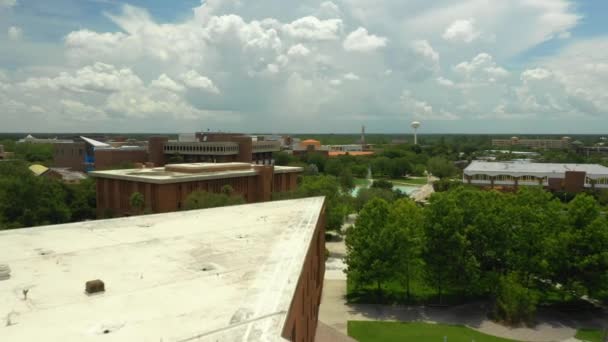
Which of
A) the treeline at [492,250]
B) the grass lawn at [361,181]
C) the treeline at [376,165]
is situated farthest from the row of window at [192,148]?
the treeline at [492,250]

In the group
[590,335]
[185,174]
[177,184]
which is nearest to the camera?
[590,335]

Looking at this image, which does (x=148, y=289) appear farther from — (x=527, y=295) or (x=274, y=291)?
(x=527, y=295)

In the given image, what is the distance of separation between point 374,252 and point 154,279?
16350mm

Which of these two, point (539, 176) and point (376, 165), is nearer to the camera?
point (539, 176)

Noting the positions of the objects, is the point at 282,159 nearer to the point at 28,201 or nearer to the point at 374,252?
the point at 28,201

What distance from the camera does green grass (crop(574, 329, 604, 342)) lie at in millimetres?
24359

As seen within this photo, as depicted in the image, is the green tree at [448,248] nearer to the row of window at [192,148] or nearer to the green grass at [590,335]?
the green grass at [590,335]

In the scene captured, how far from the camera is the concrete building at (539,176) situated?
248 feet

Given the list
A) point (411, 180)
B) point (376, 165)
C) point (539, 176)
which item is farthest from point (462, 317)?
point (376, 165)

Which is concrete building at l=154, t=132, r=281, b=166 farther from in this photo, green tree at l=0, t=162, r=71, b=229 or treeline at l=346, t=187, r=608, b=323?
treeline at l=346, t=187, r=608, b=323

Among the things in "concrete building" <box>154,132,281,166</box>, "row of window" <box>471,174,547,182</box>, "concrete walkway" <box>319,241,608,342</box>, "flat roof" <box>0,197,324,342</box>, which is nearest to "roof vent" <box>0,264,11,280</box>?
"flat roof" <box>0,197,324,342</box>

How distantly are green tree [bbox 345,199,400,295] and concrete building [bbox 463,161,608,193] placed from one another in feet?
181

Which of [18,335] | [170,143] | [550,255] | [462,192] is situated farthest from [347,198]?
[18,335]

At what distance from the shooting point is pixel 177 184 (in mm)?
47156
